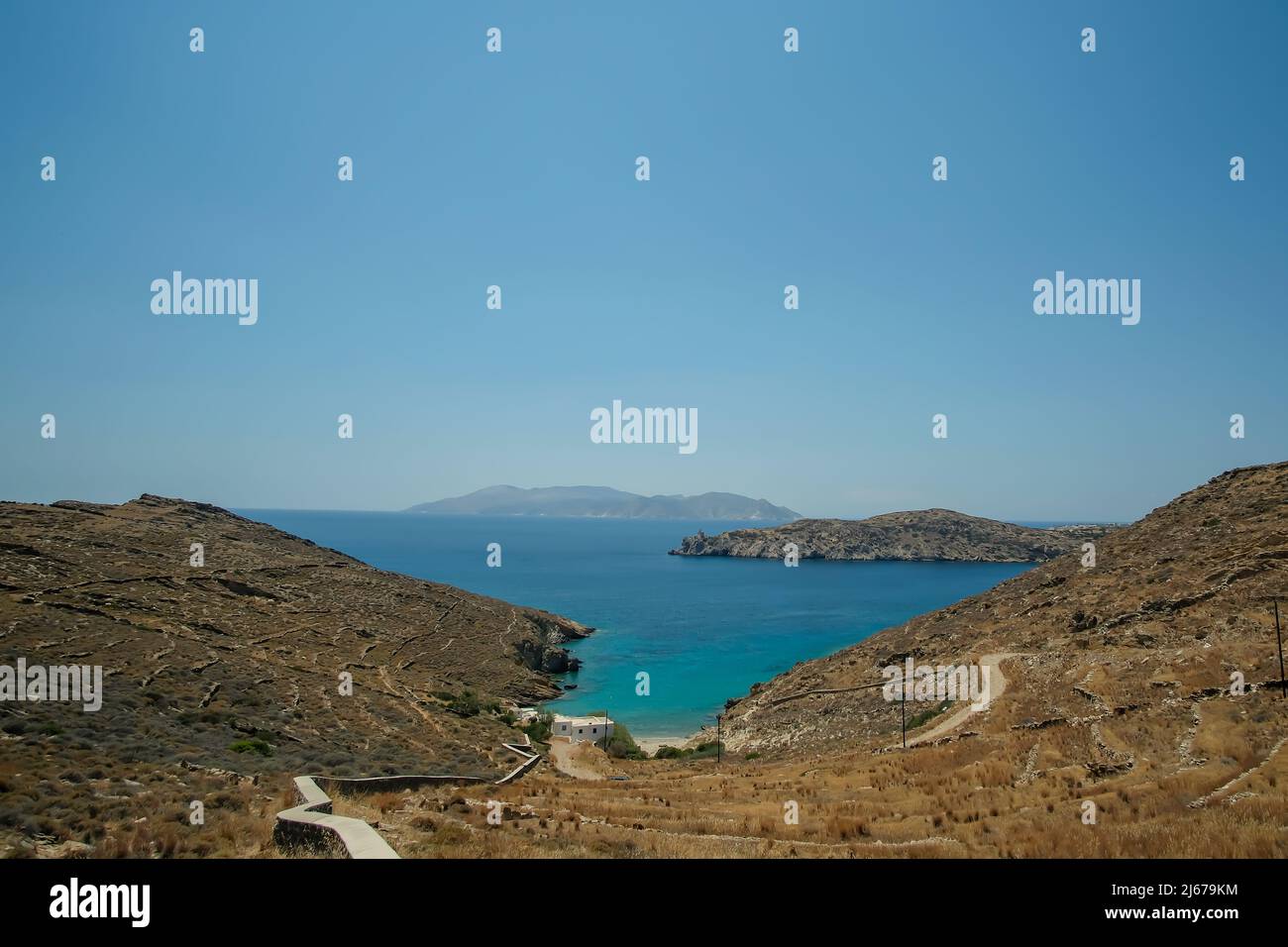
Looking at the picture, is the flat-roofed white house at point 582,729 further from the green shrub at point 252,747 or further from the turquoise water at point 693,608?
the green shrub at point 252,747

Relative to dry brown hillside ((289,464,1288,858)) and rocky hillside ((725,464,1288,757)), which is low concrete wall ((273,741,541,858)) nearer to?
dry brown hillside ((289,464,1288,858))

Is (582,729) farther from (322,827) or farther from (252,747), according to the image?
(322,827)

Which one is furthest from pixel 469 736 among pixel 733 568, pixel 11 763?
pixel 733 568

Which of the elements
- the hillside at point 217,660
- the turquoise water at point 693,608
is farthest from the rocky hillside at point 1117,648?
the hillside at point 217,660
